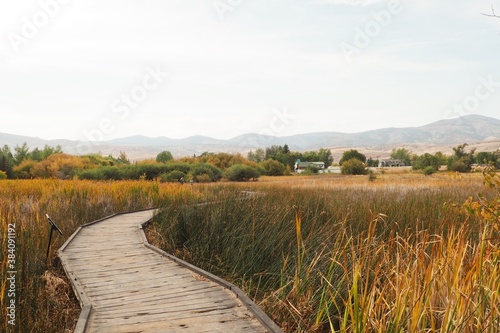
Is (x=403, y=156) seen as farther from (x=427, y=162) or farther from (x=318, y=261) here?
(x=318, y=261)

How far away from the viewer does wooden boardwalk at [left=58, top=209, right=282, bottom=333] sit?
3.43 m

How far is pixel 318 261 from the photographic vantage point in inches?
198

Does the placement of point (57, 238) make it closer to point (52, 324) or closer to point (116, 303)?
point (52, 324)

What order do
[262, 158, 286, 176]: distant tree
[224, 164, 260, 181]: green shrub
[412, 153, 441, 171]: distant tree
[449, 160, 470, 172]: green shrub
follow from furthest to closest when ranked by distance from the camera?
[412, 153, 441, 171]: distant tree, [449, 160, 470, 172]: green shrub, [262, 158, 286, 176]: distant tree, [224, 164, 260, 181]: green shrub

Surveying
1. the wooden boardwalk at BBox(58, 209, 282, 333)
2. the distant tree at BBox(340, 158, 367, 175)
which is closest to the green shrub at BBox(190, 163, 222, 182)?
the distant tree at BBox(340, 158, 367, 175)

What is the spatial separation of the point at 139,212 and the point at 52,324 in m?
6.39

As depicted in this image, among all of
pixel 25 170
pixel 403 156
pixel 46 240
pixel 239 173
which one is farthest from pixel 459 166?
pixel 403 156

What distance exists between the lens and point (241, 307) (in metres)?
3.79

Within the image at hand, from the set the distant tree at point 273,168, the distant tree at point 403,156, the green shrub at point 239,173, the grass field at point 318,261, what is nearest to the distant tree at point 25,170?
the green shrub at point 239,173

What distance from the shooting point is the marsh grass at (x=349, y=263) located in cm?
299

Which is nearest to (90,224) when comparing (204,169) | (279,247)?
(279,247)

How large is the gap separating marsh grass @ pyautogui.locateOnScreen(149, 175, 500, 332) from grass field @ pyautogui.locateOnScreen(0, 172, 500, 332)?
19 mm

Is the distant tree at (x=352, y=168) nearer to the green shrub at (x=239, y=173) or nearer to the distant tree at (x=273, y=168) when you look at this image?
the distant tree at (x=273, y=168)

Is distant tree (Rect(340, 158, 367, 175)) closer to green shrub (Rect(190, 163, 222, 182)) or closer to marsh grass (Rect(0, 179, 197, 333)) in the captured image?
green shrub (Rect(190, 163, 222, 182))
